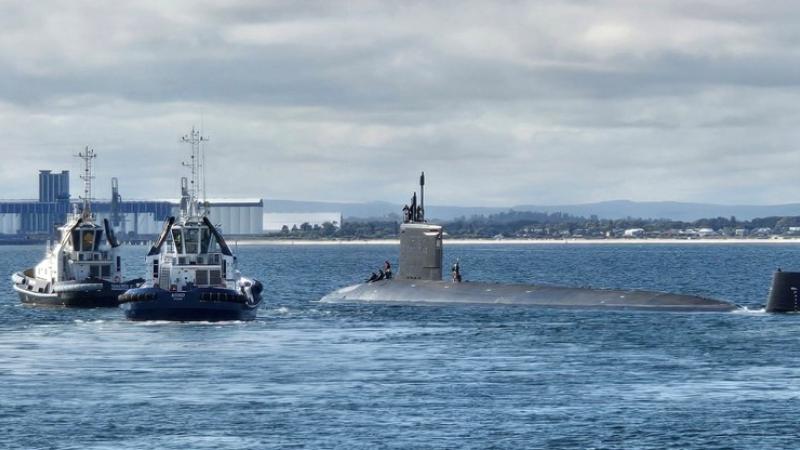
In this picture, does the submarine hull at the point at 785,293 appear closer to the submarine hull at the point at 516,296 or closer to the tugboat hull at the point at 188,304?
the submarine hull at the point at 516,296

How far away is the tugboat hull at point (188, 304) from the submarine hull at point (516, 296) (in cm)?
1631

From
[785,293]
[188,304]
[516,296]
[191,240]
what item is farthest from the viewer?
[516,296]

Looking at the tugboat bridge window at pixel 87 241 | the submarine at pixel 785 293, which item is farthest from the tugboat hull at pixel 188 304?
the submarine at pixel 785 293

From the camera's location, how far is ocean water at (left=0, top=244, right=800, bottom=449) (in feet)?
138

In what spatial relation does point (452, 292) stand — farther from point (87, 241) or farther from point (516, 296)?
point (87, 241)

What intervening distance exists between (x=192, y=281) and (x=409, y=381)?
101 feet

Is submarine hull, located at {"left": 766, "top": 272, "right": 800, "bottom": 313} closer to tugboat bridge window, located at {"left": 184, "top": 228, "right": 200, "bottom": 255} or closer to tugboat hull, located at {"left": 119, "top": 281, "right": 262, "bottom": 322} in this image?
tugboat hull, located at {"left": 119, "top": 281, "right": 262, "bottom": 322}

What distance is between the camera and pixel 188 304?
7831cm

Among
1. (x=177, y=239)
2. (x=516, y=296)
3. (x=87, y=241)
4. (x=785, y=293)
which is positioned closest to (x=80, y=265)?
(x=87, y=241)

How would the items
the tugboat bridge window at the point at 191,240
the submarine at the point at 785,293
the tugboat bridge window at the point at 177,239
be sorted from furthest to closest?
the tugboat bridge window at the point at 177,239 < the tugboat bridge window at the point at 191,240 < the submarine at the point at 785,293

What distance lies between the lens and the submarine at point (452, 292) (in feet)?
274

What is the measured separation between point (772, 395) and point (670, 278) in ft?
366

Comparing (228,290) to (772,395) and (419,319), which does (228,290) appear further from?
(772,395)

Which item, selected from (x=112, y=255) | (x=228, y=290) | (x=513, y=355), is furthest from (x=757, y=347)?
(x=112, y=255)
